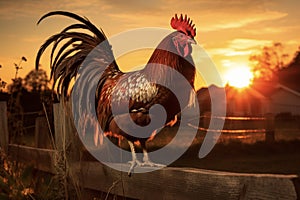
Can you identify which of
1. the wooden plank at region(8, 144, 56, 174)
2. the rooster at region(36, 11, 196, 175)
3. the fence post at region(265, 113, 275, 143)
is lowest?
the wooden plank at region(8, 144, 56, 174)

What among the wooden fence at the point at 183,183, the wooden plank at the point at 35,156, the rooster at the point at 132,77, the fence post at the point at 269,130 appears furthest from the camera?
the fence post at the point at 269,130

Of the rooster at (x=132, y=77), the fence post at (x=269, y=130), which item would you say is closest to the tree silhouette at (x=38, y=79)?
the rooster at (x=132, y=77)

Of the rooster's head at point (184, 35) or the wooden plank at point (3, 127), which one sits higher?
the rooster's head at point (184, 35)

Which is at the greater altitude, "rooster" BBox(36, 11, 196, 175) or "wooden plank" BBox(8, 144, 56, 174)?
"rooster" BBox(36, 11, 196, 175)

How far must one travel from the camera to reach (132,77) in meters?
→ 4.42

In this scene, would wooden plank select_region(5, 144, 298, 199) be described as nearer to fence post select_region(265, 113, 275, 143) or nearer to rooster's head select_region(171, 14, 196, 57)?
rooster's head select_region(171, 14, 196, 57)

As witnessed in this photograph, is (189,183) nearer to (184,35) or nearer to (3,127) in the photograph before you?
(184,35)

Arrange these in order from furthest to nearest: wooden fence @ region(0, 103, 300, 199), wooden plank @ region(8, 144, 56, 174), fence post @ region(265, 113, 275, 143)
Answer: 1. fence post @ region(265, 113, 275, 143)
2. wooden plank @ region(8, 144, 56, 174)
3. wooden fence @ region(0, 103, 300, 199)

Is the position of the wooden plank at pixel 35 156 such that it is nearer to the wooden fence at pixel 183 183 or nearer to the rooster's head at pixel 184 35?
the wooden fence at pixel 183 183

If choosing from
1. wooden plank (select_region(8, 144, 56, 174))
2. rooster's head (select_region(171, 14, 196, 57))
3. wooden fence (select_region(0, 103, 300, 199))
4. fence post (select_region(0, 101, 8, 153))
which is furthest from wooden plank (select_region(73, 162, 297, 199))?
fence post (select_region(0, 101, 8, 153))

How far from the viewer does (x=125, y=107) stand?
14.0 ft

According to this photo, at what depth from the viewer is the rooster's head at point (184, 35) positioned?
4.15 m

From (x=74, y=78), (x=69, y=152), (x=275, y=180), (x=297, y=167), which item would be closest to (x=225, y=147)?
(x=297, y=167)

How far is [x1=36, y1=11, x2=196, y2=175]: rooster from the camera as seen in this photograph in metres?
3.99
